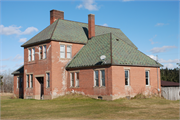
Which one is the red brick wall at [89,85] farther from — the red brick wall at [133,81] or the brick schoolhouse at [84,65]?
the red brick wall at [133,81]

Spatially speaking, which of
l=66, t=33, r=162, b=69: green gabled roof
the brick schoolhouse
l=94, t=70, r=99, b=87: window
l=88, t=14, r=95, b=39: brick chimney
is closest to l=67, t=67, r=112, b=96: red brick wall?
the brick schoolhouse

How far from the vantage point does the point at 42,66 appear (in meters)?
29.9

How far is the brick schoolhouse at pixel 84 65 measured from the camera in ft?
→ 83.5

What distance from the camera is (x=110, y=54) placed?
2556 centimetres

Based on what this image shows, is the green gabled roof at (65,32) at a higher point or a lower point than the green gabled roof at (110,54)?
higher

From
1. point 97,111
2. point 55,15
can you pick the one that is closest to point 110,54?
point 97,111

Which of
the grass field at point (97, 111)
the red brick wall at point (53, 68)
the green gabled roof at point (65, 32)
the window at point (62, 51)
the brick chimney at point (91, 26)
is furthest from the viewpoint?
the brick chimney at point (91, 26)

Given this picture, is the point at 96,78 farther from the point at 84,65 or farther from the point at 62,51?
the point at 62,51

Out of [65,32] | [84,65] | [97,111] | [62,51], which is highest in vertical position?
[65,32]

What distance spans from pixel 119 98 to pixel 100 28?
14.5 meters

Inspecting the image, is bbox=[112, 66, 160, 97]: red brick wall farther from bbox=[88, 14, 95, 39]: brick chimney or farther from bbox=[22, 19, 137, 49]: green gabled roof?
bbox=[88, 14, 95, 39]: brick chimney

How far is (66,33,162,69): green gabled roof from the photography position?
25.7m

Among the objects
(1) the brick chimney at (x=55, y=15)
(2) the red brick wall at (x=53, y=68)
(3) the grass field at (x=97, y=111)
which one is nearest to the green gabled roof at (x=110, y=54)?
(2) the red brick wall at (x=53, y=68)

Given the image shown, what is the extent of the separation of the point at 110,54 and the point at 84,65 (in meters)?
3.84
